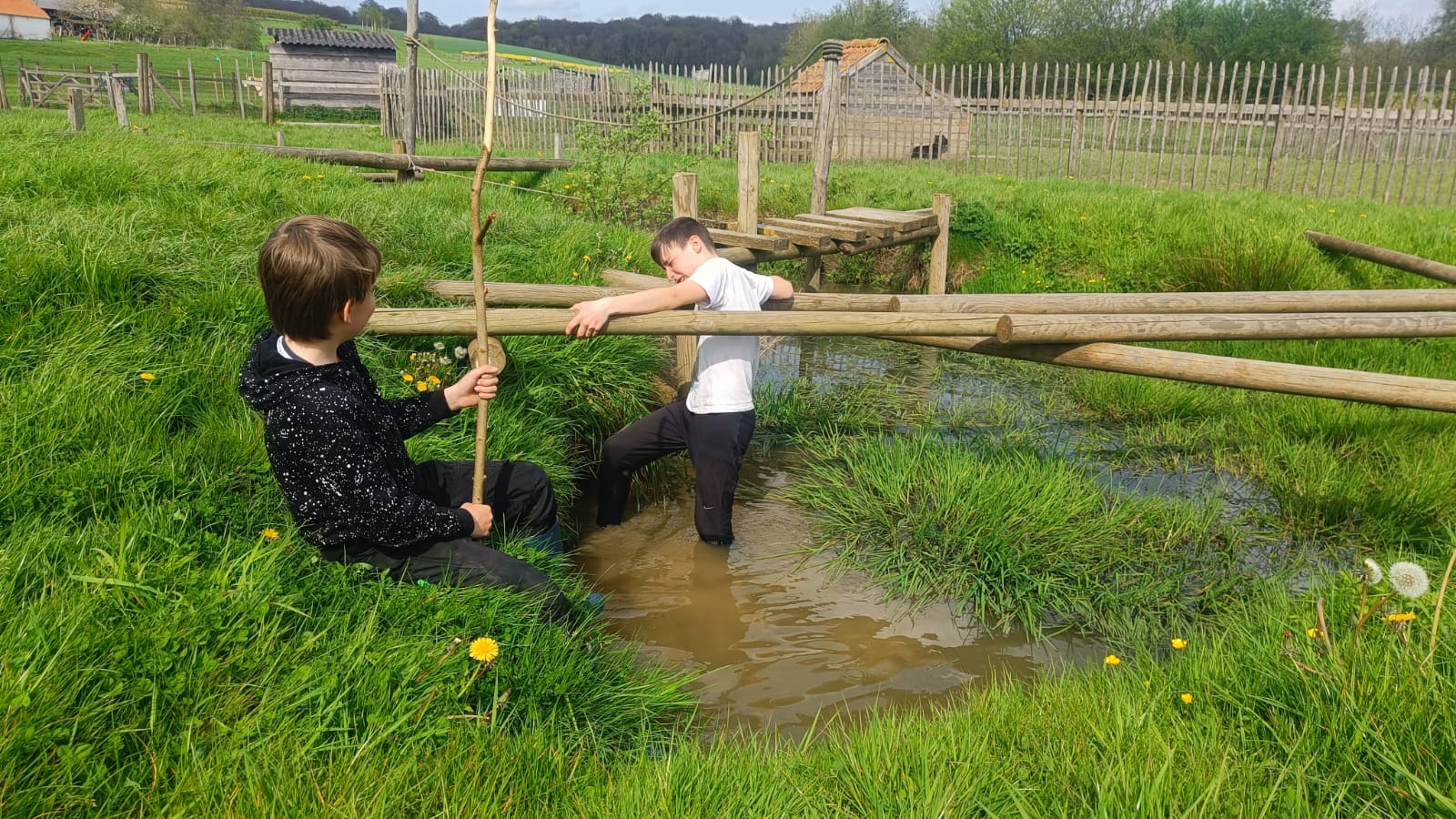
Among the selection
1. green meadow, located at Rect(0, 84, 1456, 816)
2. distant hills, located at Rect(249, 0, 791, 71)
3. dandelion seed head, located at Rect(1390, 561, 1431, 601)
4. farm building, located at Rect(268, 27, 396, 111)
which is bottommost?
green meadow, located at Rect(0, 84, 1456, 816)

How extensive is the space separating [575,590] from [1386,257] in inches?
269

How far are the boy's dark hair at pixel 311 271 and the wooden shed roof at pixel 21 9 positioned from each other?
102 m

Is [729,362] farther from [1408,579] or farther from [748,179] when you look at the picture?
[748,179]

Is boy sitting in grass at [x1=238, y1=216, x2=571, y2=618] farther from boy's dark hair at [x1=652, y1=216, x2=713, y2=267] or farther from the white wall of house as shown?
the white wall of house

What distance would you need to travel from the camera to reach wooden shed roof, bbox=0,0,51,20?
260 ft

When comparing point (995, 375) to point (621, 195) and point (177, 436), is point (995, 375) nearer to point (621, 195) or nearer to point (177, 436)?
point (621, 195)

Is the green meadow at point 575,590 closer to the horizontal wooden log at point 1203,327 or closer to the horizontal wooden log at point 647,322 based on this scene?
the horizontal wooden log at point 647,322

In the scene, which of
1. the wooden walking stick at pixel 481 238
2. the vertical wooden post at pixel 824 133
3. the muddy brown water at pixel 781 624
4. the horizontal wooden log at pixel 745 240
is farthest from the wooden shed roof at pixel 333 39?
the wooden walking stick at pixel 481 238

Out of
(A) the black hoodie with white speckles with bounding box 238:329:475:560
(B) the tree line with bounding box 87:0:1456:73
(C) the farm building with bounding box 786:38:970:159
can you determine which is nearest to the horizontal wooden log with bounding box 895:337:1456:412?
(A) the black hoodie with white speckles with bounding box 238:329:475:560

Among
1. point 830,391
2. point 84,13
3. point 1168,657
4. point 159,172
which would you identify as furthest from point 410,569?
point 84,13

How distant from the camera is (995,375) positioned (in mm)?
7180

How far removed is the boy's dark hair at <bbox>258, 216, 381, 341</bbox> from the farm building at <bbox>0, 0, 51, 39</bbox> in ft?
328

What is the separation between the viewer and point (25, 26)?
82.4m

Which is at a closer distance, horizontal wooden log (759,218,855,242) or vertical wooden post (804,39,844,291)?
horizontal wooden log (759,218,855,242)
